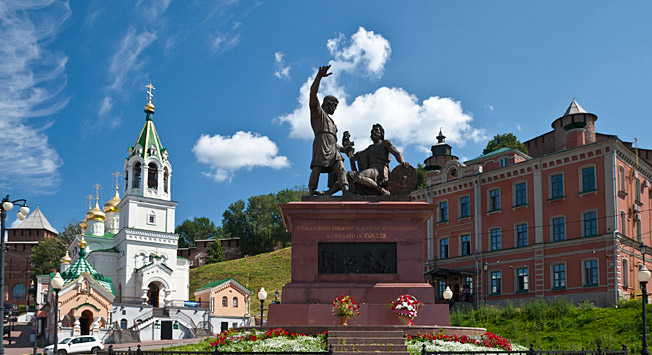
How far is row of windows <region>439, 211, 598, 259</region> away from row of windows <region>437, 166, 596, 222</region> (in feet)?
5.05

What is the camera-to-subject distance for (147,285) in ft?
239

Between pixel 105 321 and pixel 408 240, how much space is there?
46.3m

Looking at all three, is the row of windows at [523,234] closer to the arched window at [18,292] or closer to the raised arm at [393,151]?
the raised arm at [393,151]

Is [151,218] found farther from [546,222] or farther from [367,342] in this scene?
[367,342]

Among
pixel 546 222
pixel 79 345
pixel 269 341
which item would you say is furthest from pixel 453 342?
pixel 546 222

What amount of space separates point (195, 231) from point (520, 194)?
9048 centimetres

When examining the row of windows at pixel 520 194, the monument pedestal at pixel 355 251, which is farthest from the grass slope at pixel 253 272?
the monument pedestal at pixel 355 251

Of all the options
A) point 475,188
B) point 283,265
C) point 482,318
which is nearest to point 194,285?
point 283,265

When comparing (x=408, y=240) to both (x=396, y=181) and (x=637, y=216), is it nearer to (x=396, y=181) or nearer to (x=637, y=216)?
(x=396, y=181)

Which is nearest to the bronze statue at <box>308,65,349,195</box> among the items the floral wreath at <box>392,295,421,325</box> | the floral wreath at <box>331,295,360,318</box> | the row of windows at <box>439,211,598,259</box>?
the floral wreath at <box>331,295,360,318</box>

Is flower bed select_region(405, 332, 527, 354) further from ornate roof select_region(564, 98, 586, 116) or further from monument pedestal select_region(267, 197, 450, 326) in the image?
ornate roof select_region(564, 98, 586, 116)

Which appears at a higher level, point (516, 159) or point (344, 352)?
point (516, 159)

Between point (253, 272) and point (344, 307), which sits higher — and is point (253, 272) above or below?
below

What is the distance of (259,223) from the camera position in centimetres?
12106
